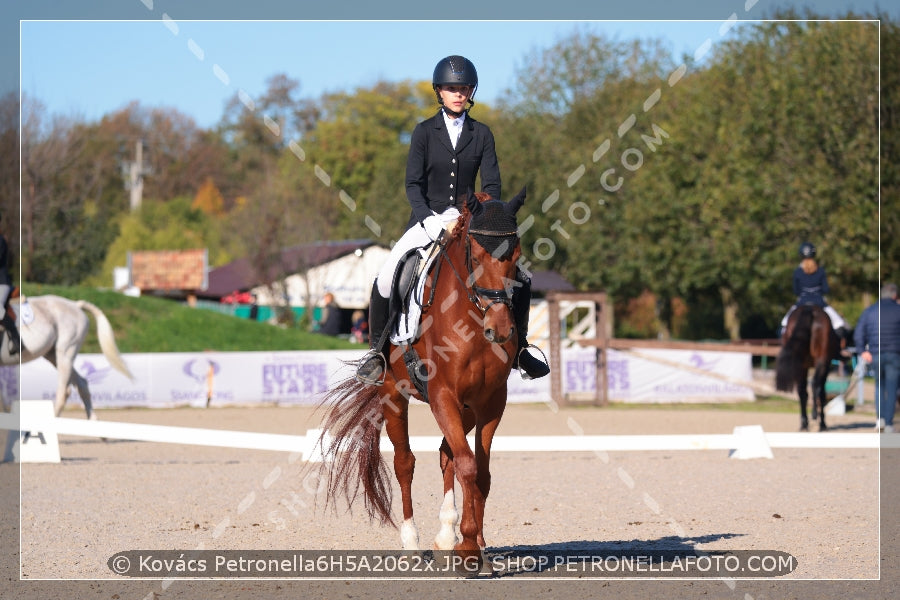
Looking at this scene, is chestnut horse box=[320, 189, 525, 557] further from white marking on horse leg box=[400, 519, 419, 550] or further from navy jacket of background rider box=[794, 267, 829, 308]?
navy jacket of background rider box=[794, 267, 829, 308]

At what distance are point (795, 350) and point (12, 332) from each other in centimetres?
1202

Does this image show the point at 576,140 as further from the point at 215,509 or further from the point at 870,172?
the point at 215,509

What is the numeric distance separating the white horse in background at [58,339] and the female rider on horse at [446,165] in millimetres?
10156

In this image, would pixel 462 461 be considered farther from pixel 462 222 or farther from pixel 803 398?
pixel 803 398

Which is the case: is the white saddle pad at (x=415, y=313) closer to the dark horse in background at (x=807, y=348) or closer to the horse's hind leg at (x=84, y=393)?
the horse's hind leg at (x=84, y=393)

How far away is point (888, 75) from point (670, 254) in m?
18.9

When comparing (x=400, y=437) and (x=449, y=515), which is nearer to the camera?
(x=449, y=515)

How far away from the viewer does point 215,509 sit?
1005 centimetres

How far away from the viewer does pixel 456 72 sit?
790 cm

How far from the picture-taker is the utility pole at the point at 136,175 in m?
72.1

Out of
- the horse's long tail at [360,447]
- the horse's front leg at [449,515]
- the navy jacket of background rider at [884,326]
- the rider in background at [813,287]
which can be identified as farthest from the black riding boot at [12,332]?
the navy jacket of background rider at [884,326]

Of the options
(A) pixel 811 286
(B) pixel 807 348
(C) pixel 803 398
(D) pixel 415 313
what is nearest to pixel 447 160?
(D) pixel 415 313

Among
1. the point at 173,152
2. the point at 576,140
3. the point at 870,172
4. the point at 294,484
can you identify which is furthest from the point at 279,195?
the point at 294,484

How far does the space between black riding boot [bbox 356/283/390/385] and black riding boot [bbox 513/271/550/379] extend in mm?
1015
